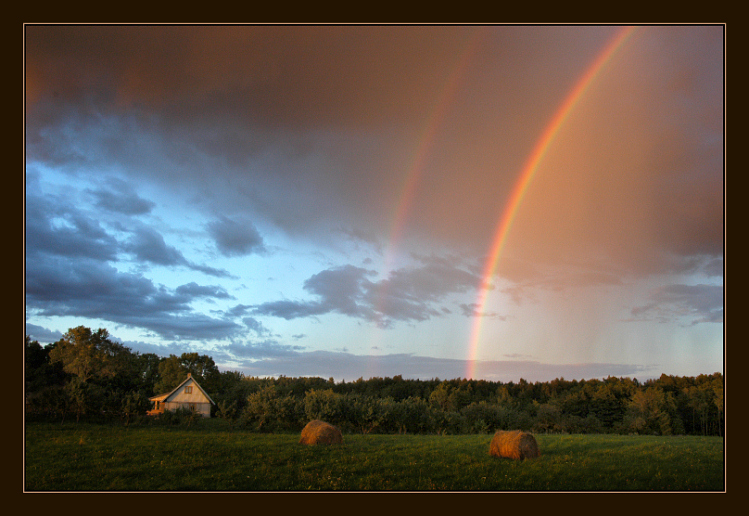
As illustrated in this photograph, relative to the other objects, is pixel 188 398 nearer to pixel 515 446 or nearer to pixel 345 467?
pixel 345 467

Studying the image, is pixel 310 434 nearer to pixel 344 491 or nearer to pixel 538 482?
pixel 344 491

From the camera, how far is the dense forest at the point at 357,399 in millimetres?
26812

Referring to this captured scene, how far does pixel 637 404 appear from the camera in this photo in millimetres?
45875

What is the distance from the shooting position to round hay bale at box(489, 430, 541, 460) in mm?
16750

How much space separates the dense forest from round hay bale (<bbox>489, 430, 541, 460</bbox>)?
1221 cm

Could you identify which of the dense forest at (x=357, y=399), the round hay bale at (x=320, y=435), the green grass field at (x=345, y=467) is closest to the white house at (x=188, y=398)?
the dense forest at (x=357, y=399)

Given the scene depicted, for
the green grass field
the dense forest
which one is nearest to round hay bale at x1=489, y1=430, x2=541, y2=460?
the green grass field

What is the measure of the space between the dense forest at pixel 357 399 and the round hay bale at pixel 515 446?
1221 cm

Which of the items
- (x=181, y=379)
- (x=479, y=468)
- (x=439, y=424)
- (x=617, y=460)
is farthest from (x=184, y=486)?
(x=181, y=379)

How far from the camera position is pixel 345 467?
1495cm

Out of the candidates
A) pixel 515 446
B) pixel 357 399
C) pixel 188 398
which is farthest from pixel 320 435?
pixel 188 398

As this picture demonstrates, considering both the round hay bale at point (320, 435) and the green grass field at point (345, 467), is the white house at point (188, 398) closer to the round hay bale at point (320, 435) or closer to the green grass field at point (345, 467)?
the green grass field at point (345, 467)

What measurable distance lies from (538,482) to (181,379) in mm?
41569

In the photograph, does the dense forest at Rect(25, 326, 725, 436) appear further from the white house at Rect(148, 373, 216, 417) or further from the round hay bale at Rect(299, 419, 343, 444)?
the round hay bale at Rect(299, 419, 343, 444)
